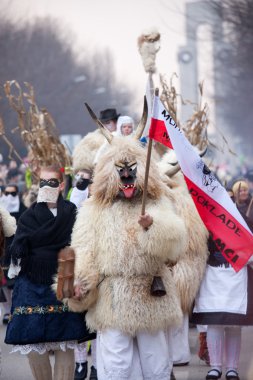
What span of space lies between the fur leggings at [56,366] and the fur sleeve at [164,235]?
110 centimetres

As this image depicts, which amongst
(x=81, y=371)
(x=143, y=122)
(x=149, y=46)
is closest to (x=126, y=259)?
(x=143, y=122)

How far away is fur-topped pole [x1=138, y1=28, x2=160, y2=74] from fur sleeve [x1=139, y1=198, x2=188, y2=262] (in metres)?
5.72

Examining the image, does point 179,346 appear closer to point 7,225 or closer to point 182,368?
point 182,368

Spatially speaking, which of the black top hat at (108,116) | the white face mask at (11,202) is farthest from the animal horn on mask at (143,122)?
the white face mask at (11,202)

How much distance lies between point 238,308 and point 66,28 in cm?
5857

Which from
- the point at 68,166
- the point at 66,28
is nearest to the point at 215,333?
the point at 68,166

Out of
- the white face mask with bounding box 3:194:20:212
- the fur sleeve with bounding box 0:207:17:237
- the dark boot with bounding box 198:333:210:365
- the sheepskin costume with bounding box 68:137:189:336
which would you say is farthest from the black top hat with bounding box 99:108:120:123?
the sheepskin costume with bounding box 68:137:189:336

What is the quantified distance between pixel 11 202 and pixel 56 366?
682cm

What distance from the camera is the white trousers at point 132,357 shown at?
27.7 feet

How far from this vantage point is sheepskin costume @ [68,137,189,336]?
846 centimetres

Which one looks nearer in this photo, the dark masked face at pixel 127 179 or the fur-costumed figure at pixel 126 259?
the fur-costumed figure at pixel 126 259

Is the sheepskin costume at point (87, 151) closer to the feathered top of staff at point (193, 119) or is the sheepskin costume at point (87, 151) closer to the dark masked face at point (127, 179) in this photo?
the feathered top of staff at point (193, 119)

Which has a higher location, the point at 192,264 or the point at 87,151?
the point at 192,264

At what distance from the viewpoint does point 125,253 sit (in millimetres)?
8469
